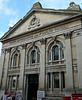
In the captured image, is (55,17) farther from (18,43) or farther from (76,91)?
(76,91)

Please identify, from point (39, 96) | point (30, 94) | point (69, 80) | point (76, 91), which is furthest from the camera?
point (30, 94)

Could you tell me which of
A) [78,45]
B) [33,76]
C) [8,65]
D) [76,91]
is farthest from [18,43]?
[76,91]

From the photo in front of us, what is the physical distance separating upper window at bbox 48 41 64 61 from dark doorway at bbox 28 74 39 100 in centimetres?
338

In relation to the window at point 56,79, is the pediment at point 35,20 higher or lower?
higher

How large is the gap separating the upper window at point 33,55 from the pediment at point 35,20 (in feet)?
10.5

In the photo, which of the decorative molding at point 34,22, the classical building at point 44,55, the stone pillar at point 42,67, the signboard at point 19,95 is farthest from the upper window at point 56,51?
the signboard at point 19,95

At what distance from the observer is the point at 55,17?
16016 millimetres

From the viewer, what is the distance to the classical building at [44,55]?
13117 millimetres

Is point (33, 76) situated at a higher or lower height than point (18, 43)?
lower

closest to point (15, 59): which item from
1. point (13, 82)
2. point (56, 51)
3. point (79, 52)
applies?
point (13, 82)

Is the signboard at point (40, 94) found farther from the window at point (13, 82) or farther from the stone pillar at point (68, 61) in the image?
the window at point (13, 82)

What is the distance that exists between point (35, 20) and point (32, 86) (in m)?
9.91

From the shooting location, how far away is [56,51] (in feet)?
50.0

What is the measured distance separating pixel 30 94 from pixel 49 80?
11.4 feet
